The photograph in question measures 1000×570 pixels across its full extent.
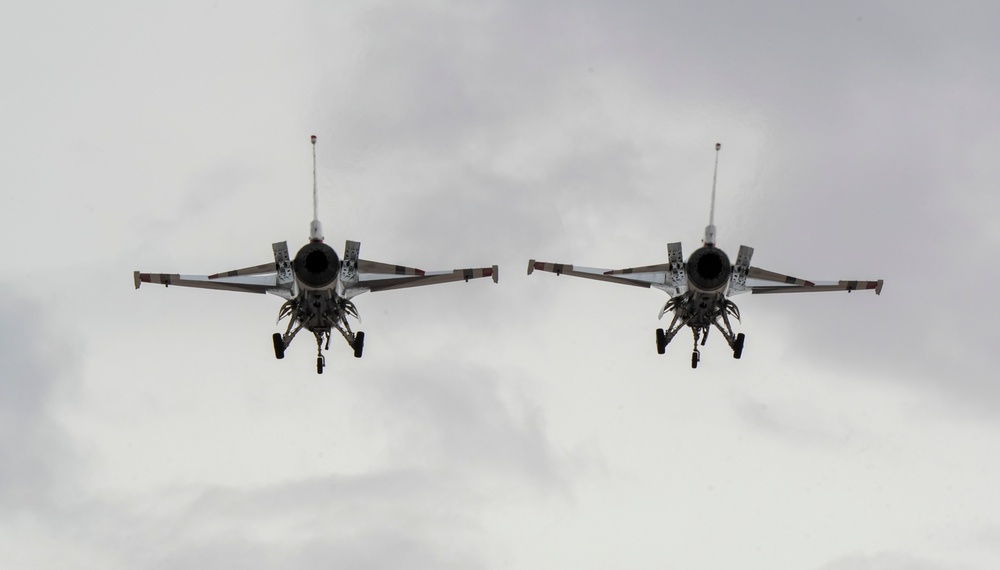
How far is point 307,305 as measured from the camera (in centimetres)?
9181

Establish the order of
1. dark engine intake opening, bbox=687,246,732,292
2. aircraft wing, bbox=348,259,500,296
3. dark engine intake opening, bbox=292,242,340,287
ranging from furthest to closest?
Result: aircraft wing, bbox=348,259,500,296, dark engine intake opening, bbox=687,246,732,292, dark engine intake opening, bbox=292,242,340,287

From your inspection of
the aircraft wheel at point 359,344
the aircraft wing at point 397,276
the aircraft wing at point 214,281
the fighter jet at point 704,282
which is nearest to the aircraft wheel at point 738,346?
the fighter jet at point 704,282

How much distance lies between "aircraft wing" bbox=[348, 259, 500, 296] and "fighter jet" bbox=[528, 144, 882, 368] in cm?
423

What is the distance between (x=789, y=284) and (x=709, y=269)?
10.9 metres

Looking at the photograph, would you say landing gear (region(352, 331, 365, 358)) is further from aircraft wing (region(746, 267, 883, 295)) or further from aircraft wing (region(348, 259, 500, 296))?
aircraft wing (region(746, 267, 883, 295))

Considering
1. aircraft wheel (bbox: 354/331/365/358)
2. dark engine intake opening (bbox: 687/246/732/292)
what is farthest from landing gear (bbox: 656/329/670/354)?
aircraft wheel (bbox: 354/331/365/358)

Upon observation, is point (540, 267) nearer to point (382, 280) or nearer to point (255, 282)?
point (382, 280)

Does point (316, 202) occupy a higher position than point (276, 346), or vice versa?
point (316, 202)

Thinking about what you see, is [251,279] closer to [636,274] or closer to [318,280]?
[318,280]

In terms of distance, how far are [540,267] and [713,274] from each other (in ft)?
48.2

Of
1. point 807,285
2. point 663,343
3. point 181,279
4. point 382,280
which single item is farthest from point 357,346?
point 807,285

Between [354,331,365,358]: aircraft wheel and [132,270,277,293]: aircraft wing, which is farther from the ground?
[132,270,277,293]: aircraft wing

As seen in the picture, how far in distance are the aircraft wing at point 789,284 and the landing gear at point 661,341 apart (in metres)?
5.87

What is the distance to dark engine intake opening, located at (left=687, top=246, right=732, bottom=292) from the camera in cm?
9088
